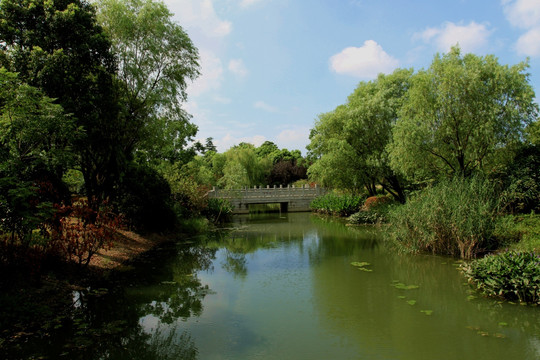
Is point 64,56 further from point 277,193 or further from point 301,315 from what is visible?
point 277,193

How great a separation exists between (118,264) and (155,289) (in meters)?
2.39

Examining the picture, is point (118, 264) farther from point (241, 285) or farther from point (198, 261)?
point (241, 285)

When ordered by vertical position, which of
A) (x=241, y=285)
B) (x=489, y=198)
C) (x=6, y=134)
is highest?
(x=6, y=134)

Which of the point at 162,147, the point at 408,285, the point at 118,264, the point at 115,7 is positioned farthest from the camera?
the point at 162,147

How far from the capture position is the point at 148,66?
13.3 metres

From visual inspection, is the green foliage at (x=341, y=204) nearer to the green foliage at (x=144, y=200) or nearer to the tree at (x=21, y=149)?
the green foliage at (x=144, y=200)

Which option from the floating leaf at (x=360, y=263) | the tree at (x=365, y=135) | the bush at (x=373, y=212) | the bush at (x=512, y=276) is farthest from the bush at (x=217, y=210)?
the bush at (x=512, y=276)

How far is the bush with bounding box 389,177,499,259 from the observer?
9.54 meters

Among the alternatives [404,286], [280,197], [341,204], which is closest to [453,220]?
[404,286]

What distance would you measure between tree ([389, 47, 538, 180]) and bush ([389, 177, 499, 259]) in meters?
Result: 2.26

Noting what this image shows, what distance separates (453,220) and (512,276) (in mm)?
3070

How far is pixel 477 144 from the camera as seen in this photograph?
41.0ft

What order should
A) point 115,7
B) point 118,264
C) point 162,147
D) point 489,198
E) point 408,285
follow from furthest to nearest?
point 162,147, point 115,7, point 489,198, point 118,264, point 408,285

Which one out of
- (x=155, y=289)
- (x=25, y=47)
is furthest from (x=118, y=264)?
(x=25, y=47)
